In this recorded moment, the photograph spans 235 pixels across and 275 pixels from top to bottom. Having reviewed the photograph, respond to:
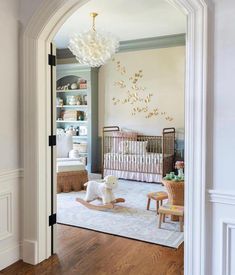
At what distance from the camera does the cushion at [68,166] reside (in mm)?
5162

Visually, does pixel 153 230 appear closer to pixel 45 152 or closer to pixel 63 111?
pixel 45 152

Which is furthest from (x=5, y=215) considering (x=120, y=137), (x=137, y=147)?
(x=120, y=137)

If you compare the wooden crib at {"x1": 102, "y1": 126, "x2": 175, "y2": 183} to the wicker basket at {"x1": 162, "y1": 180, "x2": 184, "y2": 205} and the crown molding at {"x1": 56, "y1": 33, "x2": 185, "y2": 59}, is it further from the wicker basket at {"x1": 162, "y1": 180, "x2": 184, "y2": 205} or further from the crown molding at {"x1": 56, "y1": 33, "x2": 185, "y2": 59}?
the wicker basket at {"x1": 162, "y1": 180, "x2": 184, "y2": 205}

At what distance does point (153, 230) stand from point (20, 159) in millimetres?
1714

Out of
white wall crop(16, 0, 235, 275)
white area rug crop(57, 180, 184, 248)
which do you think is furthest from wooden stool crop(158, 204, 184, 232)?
white wall crop(16, 0, 235, 275)

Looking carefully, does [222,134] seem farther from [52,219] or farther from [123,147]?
[123,147]

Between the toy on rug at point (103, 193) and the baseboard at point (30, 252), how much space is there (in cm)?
159

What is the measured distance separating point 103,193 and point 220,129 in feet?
8.80

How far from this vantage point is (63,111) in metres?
7.68

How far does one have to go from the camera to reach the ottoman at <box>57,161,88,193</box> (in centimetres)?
516

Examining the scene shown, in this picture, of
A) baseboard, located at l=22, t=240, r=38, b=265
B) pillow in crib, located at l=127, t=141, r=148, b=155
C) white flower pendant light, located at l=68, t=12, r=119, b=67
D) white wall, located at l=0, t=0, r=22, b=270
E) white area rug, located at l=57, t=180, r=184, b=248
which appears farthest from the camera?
pillow in crib, located at l=127, t=141, r=148, b=155

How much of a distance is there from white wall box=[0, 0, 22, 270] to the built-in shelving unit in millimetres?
4335

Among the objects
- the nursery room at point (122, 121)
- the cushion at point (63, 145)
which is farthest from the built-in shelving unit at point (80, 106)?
the cushion at point (63, 145)

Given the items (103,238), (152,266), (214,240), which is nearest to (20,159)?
(103,238)
